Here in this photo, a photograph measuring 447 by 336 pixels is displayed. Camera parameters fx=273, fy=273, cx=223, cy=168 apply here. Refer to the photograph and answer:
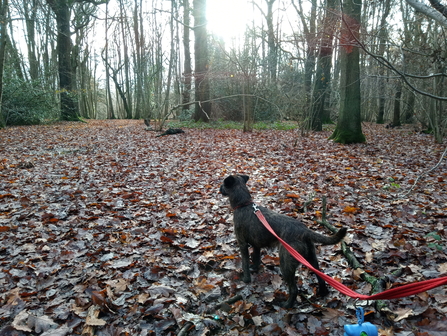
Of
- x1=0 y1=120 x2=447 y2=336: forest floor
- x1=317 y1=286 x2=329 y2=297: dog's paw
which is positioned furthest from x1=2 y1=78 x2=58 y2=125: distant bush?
x1=317 y1=286 x2=329 y2=297: dog's paw

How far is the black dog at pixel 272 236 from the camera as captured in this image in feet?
9.62

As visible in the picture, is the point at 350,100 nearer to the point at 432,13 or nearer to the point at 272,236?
the point at 432,13

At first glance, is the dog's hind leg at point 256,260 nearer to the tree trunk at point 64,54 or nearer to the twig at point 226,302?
the twig at point 226,302

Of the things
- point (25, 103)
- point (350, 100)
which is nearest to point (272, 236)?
point (350, 100)

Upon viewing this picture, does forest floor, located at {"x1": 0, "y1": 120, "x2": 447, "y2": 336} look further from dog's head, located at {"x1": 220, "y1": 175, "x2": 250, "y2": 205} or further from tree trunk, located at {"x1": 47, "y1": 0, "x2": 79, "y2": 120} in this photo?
tree trunk, located at {"x1": 47, "y1": 0, "x2": 79, "y2": 120}

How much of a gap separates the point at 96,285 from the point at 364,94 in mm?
23398

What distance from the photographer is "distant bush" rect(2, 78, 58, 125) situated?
18328 mm

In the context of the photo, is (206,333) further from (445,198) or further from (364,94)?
(364,94)

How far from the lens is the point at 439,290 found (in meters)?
2.99

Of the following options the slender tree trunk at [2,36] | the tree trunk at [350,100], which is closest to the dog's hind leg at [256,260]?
the tree trunk at [350,100]

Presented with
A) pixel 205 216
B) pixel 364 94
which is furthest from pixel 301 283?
pixel 364 94

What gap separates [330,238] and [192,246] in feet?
7.73

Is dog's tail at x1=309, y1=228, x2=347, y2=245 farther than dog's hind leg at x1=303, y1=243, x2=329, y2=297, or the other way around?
dog's hind leg at x1=303, y1=243, x2=329, y2=297

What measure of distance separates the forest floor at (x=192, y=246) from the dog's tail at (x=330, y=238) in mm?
737
